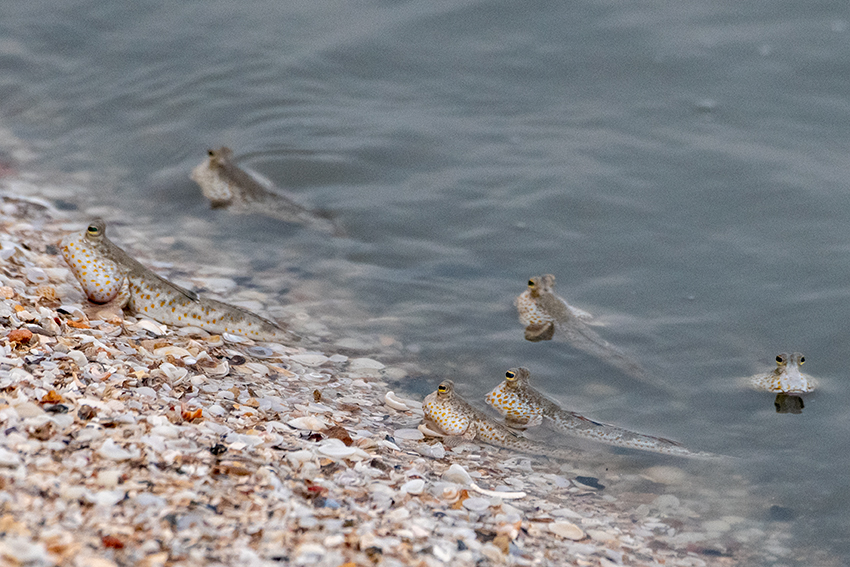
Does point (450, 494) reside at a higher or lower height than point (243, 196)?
lower

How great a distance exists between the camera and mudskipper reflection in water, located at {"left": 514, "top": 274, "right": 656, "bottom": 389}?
5.83m

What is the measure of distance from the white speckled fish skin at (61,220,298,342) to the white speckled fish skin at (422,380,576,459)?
1.48 metres

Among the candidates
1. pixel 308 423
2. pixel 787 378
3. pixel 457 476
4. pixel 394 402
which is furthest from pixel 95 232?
pixel 787 378

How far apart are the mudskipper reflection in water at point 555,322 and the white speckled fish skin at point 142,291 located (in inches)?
81.1

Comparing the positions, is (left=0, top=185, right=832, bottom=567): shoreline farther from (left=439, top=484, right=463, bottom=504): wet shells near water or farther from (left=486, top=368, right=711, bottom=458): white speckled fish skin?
(left=486, top=368, right=711, bottom=458): white speckled fish skin

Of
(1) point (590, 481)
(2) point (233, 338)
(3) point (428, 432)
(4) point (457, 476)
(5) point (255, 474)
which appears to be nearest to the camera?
(5) point (255, 474)

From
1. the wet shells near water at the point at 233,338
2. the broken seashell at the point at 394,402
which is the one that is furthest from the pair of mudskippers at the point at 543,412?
the wet shells near water at the point at 233,338

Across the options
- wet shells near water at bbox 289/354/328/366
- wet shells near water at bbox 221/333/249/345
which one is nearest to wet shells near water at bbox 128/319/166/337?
wet shells near water at bbox 221/333/249/345

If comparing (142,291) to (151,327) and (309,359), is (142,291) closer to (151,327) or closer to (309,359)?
(151,327)

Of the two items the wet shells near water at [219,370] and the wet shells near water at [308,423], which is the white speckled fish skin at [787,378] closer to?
the wet shells near water at [308,423]

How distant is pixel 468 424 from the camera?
4637mm

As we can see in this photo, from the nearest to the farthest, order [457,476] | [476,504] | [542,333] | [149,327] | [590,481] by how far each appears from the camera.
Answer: [476,504]
[457,476]
[590,481]
[149,327]
[542,333]

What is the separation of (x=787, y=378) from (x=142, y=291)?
14.9 ft

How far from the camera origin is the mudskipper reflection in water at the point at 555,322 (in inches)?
229
